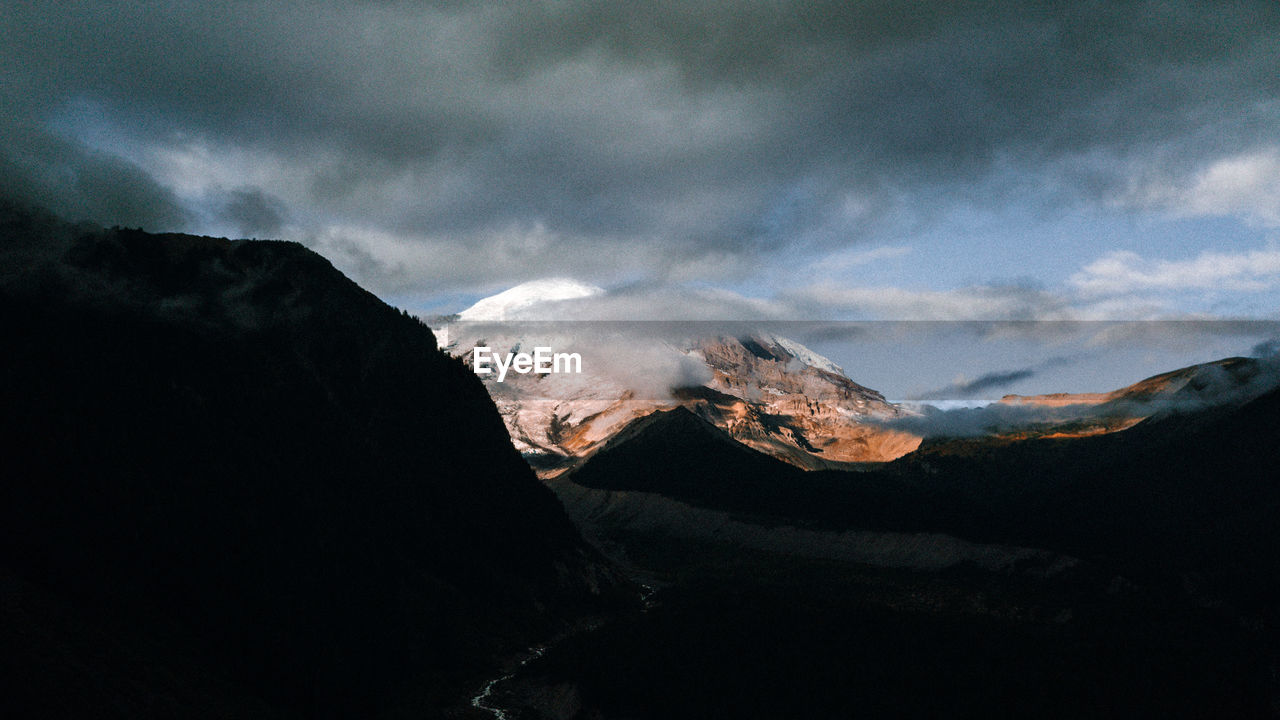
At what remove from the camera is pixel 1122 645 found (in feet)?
480

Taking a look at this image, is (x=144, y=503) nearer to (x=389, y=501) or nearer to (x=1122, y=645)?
(x=389, y=501)

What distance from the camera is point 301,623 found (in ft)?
410

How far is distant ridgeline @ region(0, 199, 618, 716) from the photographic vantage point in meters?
98.3

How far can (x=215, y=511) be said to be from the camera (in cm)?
12900

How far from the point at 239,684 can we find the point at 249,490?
41.0 metres

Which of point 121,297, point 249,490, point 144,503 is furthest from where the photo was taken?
point 121,297

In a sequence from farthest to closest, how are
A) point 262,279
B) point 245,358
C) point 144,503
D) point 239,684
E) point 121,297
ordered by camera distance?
1. point 262,279
2. point 245,358
3. point 121,297
4. point 144,503
5. point 239,684

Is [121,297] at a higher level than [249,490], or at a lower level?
higher

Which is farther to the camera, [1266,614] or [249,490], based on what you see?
[1266,614]

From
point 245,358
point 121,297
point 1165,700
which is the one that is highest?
point 121,297

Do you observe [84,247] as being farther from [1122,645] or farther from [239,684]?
[1122,645]

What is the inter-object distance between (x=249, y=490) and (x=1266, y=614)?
627 feet

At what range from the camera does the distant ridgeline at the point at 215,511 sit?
9831 cm

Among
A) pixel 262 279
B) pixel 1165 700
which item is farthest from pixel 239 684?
pixel 1165 700
